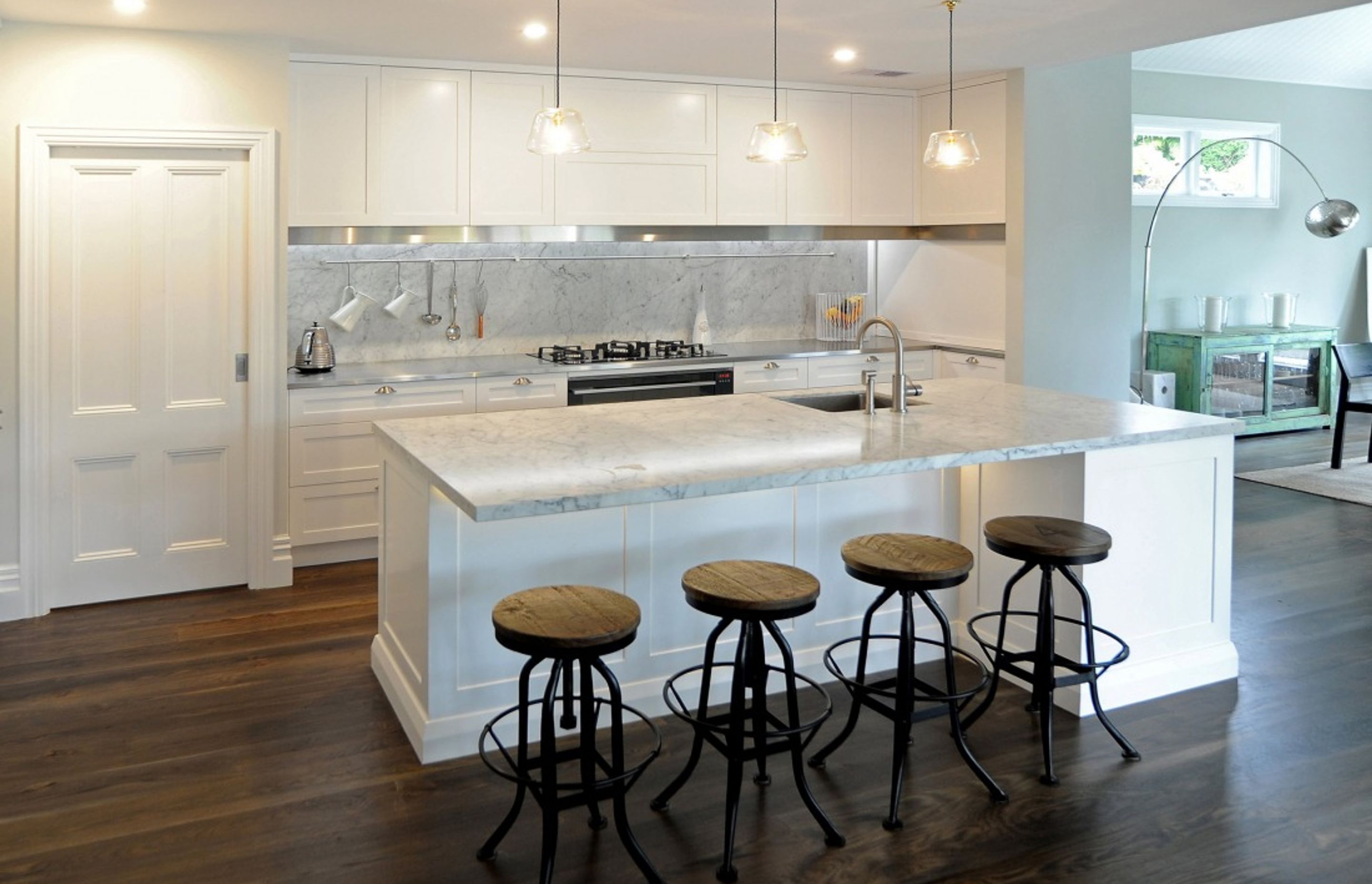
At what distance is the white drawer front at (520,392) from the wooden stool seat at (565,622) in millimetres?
2859

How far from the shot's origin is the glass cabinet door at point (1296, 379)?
338 inches

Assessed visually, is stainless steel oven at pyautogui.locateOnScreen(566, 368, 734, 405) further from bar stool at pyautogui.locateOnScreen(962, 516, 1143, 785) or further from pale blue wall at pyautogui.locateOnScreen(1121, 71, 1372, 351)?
pale blue wall at pyautogui.locateOnScreen(1121, 71, 1372, 351)

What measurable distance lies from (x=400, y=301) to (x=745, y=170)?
6.46 feet

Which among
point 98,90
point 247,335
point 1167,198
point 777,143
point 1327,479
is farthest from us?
point 1167,198

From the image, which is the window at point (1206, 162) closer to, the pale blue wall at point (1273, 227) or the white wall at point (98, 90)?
the pale blue wall at point (1273, 227)

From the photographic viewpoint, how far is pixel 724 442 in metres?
3.47

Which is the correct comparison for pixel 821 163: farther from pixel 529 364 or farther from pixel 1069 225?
pixel 529 364

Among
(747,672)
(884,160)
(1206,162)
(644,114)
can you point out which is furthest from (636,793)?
(1206,162)

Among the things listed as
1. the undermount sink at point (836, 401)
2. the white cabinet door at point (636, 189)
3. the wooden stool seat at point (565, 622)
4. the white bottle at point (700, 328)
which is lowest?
the wooden stool seat at point (565, 622)

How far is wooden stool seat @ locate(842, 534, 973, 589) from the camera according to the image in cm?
300

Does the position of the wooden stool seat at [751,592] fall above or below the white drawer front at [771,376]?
below

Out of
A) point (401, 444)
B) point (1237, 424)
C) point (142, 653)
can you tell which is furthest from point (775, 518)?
point (142, 653)

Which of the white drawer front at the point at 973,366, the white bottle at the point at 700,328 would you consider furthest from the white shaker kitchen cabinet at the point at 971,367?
the white bottle at the point at 700,328

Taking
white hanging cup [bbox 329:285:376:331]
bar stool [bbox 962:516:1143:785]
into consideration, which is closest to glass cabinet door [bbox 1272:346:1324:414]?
bar stool [bbox 962:516:1143:785]
